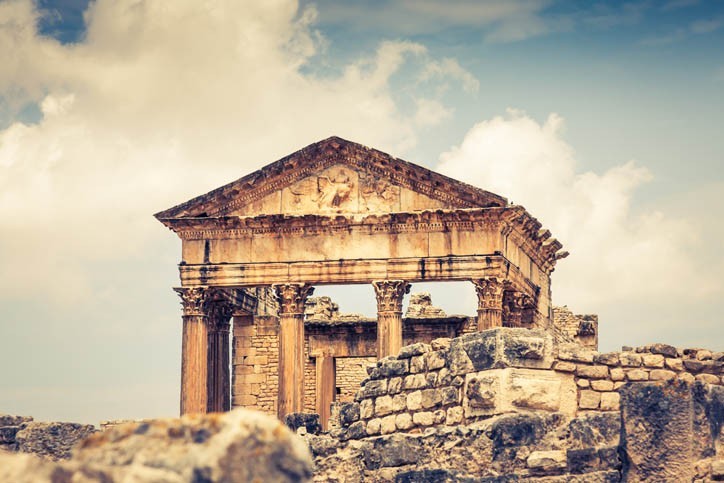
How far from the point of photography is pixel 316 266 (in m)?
33.1

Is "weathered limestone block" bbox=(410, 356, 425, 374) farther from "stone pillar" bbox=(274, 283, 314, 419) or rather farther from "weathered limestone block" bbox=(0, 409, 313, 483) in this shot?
"stone pillar" bbox=(274, 283, 314, 419)

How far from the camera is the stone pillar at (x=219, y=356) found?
113 feet

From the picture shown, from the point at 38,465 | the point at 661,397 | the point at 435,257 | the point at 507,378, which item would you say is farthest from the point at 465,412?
the point at 435,257

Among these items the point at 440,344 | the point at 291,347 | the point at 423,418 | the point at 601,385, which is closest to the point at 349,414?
the point at 423,418

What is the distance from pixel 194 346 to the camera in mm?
33906

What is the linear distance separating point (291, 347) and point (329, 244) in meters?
2.70

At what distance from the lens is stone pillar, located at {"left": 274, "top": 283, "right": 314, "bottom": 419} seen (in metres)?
32.4

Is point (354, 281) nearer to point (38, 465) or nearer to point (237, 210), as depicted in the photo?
point (237, 210)

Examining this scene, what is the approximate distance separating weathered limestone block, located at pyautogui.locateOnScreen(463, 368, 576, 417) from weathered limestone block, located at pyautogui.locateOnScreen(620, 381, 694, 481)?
1.52 feet

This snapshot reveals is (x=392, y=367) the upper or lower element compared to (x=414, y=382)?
upper

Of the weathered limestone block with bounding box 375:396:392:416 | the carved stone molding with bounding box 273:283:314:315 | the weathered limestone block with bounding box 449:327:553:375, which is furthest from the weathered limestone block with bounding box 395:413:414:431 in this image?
the carved stone molding with bounding box 273:283:314:315

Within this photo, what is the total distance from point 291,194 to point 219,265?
254 cm

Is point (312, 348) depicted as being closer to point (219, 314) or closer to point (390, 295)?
point (219, 314)

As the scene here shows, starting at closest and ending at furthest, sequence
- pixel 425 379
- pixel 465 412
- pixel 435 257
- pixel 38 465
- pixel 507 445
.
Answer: pixel 38 465 < pixel 507 445 < pixel 465 412 < pixel 425 379 < pixel 435 257
